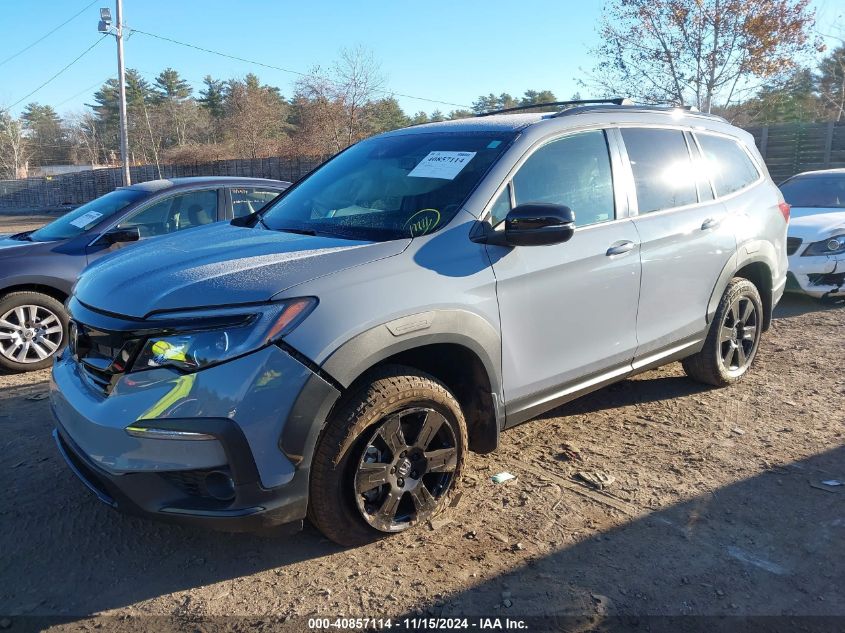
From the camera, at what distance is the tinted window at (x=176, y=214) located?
239 inches

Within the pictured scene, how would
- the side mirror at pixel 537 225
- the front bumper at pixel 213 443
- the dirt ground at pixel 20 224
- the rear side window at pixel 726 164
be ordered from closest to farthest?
the front bumper at pixel 213 443 < the side mirror at pixel 537 225 < the rear side window at pixel 726 164 < the dirt ground at pixel 20 224

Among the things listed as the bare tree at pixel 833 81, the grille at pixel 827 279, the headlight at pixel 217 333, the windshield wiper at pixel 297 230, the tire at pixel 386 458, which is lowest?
the tire at pixel 386 458

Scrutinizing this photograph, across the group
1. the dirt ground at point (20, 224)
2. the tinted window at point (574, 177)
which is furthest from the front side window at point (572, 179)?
the dirt ground at point (20, 224)

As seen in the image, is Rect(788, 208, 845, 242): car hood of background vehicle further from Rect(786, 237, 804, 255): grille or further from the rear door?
the rear door

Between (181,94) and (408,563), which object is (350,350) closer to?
(408,563)

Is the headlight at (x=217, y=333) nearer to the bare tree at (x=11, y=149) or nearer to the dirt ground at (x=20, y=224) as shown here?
the dirt ground at (x=20, y=224)

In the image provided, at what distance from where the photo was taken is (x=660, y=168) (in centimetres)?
416

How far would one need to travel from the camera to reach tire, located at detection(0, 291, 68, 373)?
5461 millimetres

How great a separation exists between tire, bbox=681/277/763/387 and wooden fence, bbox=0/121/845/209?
13.5 meters

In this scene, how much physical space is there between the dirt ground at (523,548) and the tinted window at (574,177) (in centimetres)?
145

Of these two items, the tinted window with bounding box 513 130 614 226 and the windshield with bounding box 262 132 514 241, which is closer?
the windshield with bounding box 262 132 514 241

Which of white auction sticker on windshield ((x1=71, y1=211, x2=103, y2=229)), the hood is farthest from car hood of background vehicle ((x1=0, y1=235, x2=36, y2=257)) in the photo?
white auction sticker on windshield ((x1=71, y1=211, x2=103, y2=229))

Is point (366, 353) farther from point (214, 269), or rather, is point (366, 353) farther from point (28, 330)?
point (28, 330)

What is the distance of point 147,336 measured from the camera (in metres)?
2.53
